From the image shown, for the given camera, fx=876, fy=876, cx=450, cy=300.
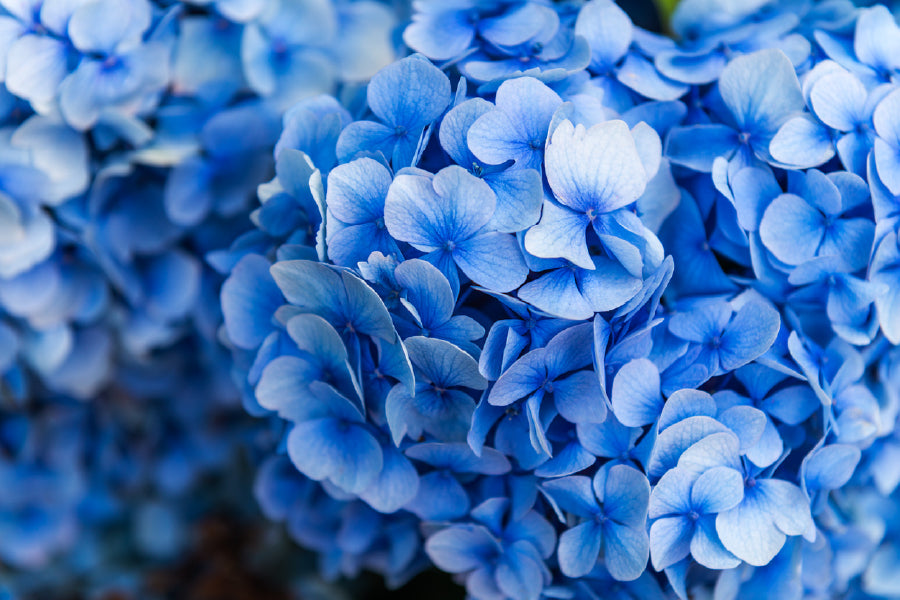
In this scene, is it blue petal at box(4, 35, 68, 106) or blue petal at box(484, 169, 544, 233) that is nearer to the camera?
blue petal at box(484, 169, 544, 233)

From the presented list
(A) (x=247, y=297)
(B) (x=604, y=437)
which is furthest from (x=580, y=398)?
(A) (x=247, y=297)

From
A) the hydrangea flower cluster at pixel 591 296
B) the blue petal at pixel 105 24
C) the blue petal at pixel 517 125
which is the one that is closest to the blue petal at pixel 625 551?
the hydrangea flower cluster at pixel 591 296

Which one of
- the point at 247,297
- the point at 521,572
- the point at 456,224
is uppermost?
the point at 456,224

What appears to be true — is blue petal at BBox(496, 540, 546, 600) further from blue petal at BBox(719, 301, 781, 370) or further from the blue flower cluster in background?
blue petal at BBox(719, 301, 781, 370)

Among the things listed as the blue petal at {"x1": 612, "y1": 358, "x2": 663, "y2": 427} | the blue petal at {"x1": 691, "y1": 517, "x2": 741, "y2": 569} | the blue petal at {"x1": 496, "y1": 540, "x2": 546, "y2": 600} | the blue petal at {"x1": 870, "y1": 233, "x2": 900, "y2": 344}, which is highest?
the blue petal at {"x1": 870, "y1": 233, "x2": 900, "y2": 344}

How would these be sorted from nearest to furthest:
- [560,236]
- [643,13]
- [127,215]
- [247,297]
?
1. [560,236]
2. [247,297]
3. [127,215]
4. [643,13]

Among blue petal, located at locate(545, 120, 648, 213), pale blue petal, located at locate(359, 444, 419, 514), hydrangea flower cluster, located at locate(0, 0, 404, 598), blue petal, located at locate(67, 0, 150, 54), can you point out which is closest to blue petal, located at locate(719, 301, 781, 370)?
blue petal, located at locate(545, 120, 648, 213)

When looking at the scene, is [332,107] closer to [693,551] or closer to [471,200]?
[471,200]

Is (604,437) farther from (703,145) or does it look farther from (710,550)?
(703,145)
